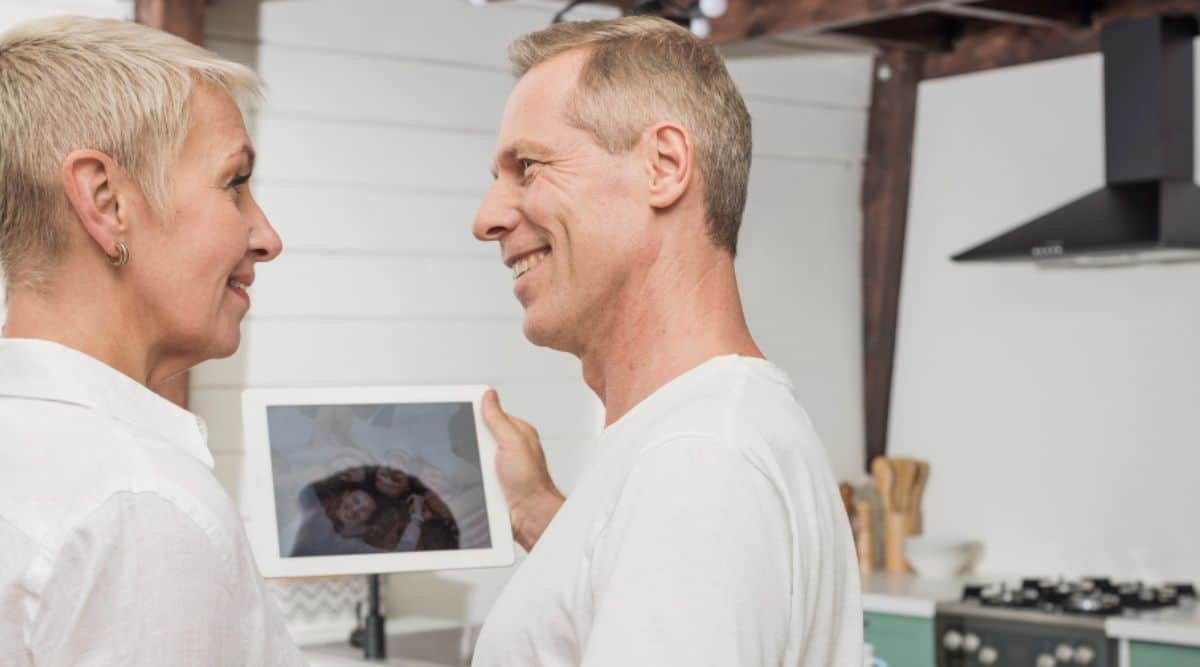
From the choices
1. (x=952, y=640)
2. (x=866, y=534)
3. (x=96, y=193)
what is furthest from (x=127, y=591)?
(x=866, y=534)

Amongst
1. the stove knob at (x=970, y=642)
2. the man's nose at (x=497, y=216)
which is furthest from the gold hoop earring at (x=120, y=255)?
the stove knob at (x=970, y=642)

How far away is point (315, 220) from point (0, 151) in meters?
2.98

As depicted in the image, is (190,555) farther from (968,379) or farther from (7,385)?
(968,379)

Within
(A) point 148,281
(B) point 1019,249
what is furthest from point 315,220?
(A) point 148,281

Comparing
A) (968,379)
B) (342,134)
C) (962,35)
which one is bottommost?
(968,379)

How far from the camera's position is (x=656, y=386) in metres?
1.23

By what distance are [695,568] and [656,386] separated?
0.27m

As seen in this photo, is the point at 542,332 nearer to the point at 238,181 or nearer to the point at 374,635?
the point at 238,181

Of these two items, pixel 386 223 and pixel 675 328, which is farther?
pixel 386 223

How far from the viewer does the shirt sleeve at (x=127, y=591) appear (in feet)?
3.39

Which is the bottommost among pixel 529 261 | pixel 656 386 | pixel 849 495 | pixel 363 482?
pixel 849 495

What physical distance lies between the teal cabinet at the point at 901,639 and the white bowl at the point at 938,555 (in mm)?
455

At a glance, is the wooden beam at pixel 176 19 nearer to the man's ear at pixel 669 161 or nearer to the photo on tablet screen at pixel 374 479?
the photo on tablet screen at pixel 374 479

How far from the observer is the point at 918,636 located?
13.8 feet
